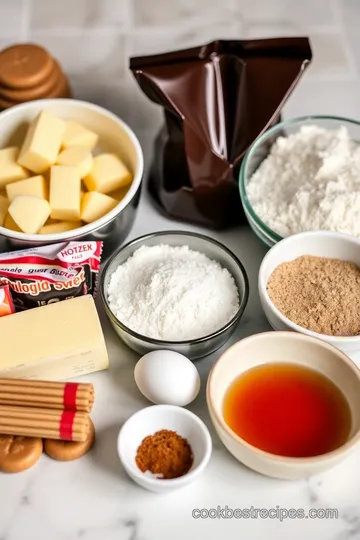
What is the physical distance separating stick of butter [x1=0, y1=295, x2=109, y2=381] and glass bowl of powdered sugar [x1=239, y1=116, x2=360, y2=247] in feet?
0.95

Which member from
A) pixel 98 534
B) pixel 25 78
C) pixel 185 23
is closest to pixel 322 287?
pixel 98 534

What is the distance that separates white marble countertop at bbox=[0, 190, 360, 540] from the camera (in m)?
0.89

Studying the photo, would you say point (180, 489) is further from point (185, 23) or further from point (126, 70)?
point (185, 23)

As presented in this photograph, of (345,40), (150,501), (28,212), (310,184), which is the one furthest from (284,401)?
(345,40)

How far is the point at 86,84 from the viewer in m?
1.41

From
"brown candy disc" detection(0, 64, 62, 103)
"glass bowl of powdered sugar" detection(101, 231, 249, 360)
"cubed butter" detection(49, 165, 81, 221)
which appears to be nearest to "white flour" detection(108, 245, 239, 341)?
"glass bowl of powdered sugar" detection(101, 231, 249, 360)

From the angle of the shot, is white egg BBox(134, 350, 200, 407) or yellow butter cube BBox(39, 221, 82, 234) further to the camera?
yellow butter cube BBox(39, 221, 82, 234)

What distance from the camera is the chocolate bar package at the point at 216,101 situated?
1.12 meters

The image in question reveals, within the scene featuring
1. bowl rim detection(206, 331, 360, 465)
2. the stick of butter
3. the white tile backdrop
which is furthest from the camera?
the white tile backdrop

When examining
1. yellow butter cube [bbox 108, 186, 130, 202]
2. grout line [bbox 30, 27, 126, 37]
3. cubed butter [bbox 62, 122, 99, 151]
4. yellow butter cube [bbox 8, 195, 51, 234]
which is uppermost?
grout line [bbox 30, 27, 126, 37]

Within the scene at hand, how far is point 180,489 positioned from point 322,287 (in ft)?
1.09

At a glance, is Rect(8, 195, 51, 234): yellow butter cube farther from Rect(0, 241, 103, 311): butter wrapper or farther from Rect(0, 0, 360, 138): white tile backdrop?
Rect(0, 0, 360, 138): white tile backdrop

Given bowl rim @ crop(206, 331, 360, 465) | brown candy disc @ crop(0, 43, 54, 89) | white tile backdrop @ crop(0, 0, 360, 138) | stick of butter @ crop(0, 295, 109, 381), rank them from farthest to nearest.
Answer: white tile backdrop @ crop(0, 0, 360, 138), brown candy disc @ crop(0, 43, 54, 89), stick of butter @ crop(0, 295, 109, 381), bowl rim @ crop(206, 331, 360, 465)

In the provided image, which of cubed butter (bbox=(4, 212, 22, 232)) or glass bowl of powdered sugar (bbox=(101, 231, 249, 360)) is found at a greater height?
cubed butter (bbox=(4, 212, 22, 232))
